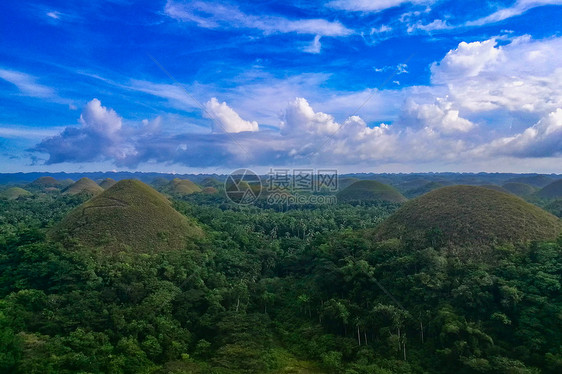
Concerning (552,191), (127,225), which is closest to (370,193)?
(552,191)

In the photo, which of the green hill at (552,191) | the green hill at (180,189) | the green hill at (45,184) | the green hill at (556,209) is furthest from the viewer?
Result: the green hill at (45,184)

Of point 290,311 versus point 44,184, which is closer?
point 290,311

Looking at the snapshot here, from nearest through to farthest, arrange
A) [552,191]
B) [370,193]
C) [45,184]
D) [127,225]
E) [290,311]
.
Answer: [290,311] < [127,225] < [370,193] < [552,191] < [45,184]

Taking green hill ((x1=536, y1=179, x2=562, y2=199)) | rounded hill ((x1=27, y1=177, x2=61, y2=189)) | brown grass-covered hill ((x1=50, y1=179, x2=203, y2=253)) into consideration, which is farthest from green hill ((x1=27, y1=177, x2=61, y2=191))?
green hill ((x1=536, y1=179, x2=562, y2=199))

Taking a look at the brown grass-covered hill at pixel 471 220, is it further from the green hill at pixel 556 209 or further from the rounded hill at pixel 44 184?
the rounded hill at pixel 44 184

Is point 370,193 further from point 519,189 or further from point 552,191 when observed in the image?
point 519,189

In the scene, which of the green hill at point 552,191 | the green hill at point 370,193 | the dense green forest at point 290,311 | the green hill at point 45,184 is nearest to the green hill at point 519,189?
the green hill at point 552,191
